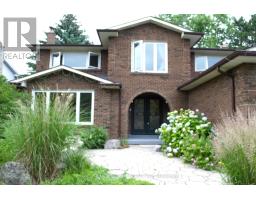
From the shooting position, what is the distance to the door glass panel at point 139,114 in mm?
17766

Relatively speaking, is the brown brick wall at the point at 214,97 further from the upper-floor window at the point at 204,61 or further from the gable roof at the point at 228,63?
the upper-floor window at the point at 204,61

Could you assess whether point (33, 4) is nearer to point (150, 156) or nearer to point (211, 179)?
point (211, 179)

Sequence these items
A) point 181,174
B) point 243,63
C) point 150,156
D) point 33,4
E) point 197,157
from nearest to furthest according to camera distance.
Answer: point 33,4
point 181,174
point 197,157
point 243,63
point 150,156

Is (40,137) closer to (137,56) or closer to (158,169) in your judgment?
(158,169)

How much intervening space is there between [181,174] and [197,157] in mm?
1390

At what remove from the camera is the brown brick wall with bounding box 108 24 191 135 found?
641 inches

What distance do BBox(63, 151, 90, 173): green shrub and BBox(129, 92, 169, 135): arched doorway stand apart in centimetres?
1133

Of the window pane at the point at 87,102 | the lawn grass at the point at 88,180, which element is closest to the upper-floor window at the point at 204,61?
the window pane at the point at 87,102

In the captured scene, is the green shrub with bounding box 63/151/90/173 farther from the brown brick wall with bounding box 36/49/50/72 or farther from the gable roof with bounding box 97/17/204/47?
the brown brick wall with bounding box 36/49/50/72

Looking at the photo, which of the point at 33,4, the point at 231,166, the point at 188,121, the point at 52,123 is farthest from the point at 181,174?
the point at 33,4

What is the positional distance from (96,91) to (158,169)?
8.06 metres

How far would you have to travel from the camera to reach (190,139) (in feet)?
30.6

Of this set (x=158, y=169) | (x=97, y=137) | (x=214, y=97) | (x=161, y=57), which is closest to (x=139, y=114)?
(x=161, y=57)

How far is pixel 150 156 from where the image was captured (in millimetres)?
10508
